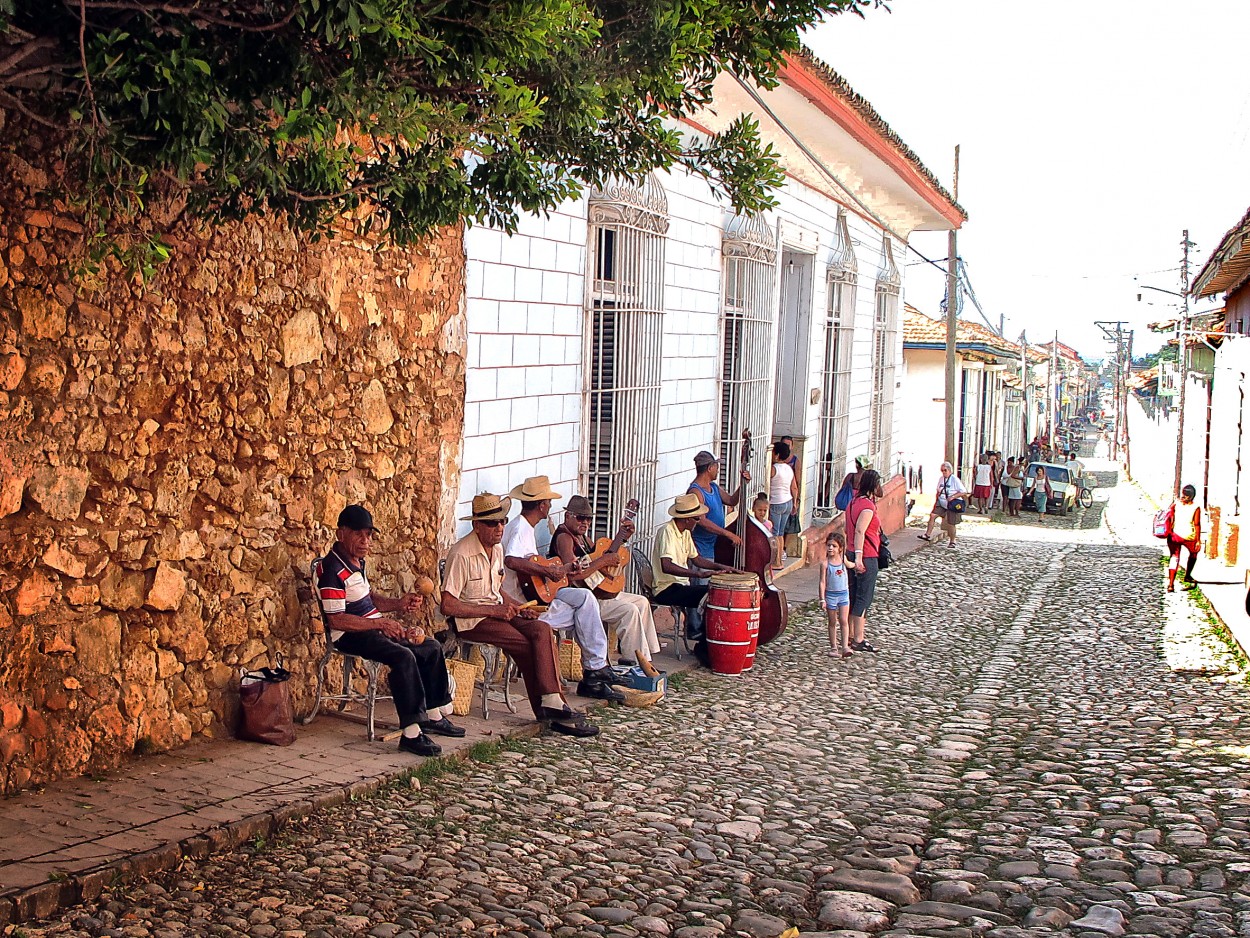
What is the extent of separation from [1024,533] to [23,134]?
23.0m

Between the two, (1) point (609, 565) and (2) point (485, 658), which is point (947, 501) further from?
(2) point (485, 658)

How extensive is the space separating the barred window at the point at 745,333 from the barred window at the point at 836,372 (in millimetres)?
2883

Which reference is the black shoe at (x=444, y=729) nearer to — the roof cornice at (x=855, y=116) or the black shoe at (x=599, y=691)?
the black shoe at (x=599, y=691)

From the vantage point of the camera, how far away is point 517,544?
7512mm

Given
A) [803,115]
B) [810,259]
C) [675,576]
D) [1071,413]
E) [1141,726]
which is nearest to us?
[1141,726]

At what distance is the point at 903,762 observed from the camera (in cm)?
702

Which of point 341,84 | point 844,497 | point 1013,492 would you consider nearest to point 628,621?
point 341,84

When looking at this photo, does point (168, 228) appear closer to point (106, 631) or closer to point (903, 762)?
point (106, 631)

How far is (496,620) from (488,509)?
576mm

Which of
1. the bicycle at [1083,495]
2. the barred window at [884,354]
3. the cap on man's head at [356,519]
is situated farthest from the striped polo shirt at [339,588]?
the bicycle at [1083,495]

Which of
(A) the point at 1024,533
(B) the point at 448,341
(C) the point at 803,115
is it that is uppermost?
(C) the point at 803,115

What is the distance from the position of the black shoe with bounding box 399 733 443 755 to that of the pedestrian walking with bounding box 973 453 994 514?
24.3 metres

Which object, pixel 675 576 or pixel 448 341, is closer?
pixel 448 341

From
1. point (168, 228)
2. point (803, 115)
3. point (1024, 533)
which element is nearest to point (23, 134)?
point (168, 228)
